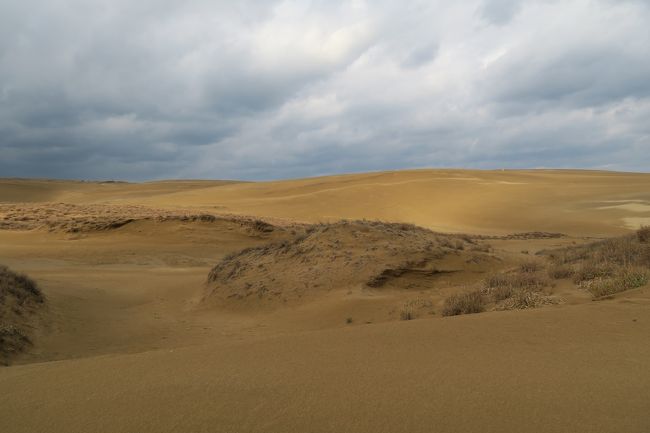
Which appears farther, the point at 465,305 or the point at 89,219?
the point at 89,219

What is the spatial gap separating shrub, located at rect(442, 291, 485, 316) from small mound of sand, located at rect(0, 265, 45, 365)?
6.25 metres

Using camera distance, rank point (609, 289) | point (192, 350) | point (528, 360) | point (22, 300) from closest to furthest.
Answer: point (528, 360)
point (192, 350)
point (609, 289)
point (22, 300)

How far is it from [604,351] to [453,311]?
124 inches

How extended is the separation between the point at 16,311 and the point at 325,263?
633cm

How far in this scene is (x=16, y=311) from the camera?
31.2 ft

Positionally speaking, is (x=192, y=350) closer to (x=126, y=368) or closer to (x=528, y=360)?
(x=126, y=368)

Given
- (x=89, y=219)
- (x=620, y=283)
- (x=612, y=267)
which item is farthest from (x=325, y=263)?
(x=89, y=219)

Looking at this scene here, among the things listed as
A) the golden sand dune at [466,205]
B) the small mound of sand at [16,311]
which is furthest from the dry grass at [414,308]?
the golden sand dune at [466,205]

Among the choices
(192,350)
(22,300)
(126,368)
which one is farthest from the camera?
(22,300)

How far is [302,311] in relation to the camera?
34.6 feet

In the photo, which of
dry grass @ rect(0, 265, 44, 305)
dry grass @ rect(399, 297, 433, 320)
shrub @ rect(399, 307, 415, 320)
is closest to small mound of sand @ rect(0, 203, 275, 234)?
dry grass @ rect(0, 265, 44, 305)

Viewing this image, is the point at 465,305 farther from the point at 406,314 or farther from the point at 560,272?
the point at 560,272

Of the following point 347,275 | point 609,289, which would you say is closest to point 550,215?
point 347,275

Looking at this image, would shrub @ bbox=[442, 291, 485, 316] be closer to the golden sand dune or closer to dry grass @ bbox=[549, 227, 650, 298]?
dry grass @ bbox=[549, 227, 650, 298]
